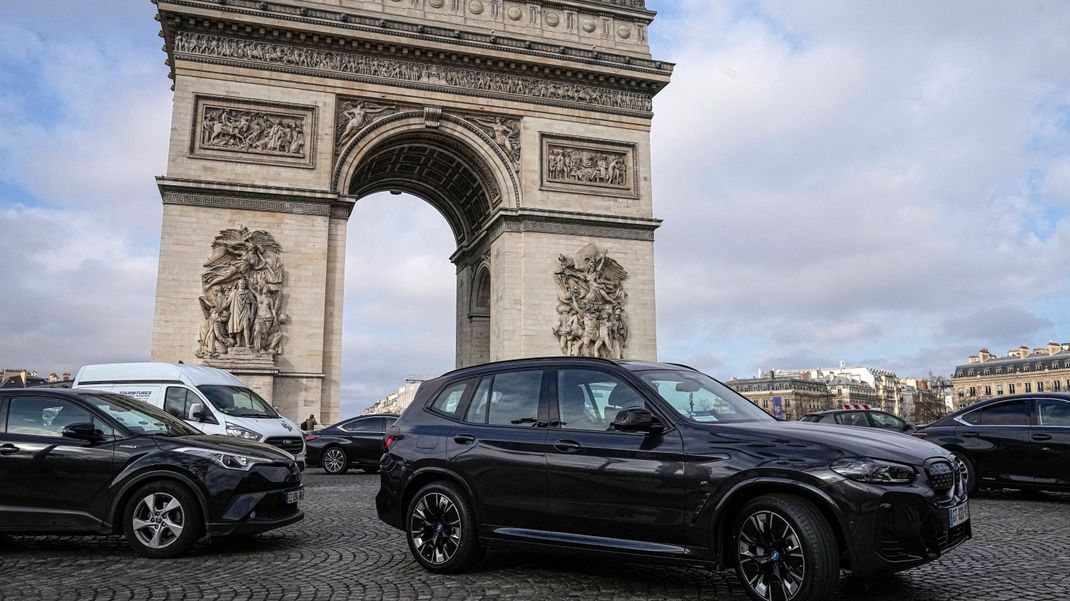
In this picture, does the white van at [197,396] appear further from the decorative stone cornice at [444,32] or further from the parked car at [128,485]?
the decorative stone cornice at [444,32]

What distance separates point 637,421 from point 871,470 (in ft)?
4.41

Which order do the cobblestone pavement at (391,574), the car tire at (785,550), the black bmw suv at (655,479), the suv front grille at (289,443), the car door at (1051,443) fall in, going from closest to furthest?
1. the car tire at (785,550)
2. the black bmw suv at (655,479)
3. the cobblestone pavement at (391,574)
4. the car door at (1051,443)
5. the suv front grille at (289,443)

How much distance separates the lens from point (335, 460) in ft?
56.8

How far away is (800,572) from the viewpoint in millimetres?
4398

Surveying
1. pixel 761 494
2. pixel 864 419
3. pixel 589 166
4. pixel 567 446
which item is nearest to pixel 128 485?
pixel 567 446

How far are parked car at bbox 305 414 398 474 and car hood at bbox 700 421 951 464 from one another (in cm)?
1290

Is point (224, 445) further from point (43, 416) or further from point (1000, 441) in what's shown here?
point (1000, 441)

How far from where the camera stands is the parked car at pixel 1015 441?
33.8ft

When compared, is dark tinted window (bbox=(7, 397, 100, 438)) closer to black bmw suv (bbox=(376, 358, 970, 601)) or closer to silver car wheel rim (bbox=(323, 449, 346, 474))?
black bmw suv (bbox=(376, 358, 970, 601))

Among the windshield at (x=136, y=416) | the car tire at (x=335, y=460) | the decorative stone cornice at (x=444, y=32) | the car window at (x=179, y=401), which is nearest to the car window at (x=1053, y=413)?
the windshield at (x=136, y=416)

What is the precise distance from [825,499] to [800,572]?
1.37 feet

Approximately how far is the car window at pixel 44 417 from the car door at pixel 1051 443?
35.2 feet

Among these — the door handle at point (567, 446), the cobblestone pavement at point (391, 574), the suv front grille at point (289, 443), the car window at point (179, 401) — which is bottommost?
the cobblestone pavement at point (391, 574)

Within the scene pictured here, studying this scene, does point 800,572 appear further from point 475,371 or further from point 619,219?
point 619,219
